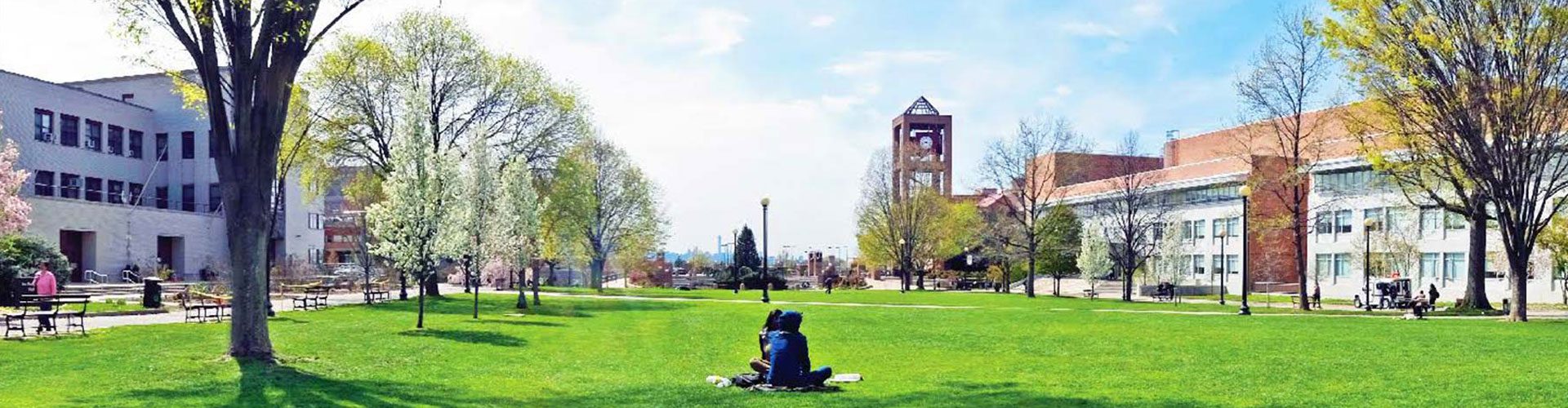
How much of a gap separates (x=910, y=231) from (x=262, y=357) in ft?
215

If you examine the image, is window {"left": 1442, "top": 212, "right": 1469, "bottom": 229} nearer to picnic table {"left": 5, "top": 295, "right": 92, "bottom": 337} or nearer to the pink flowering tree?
picnic table {"left": 5, "top": 295, "right": 92, "bottom": 337}

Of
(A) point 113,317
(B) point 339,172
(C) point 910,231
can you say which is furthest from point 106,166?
(C) point 910,231

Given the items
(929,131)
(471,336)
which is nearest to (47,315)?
(471,336)

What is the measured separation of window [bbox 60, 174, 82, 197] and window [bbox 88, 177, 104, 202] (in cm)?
108

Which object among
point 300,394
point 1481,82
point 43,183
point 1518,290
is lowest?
point 300,394

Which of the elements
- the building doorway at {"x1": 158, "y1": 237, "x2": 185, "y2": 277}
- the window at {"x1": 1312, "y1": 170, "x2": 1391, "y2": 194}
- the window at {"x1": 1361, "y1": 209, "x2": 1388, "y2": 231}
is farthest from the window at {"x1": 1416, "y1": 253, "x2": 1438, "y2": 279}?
the building doorway at {"x1": 158, "y1": 237, "x2": 185, "y2": 277}

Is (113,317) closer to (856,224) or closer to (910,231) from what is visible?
(910,231)

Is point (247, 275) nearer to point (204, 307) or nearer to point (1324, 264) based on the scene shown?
point (204, 307)

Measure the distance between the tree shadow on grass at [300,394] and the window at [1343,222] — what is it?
6702cm

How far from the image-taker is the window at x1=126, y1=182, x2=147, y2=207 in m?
65.4

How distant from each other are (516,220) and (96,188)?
39471 millimetres

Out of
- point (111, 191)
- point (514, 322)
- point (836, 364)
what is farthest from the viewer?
point (111, 191)

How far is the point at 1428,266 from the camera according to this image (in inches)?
2511

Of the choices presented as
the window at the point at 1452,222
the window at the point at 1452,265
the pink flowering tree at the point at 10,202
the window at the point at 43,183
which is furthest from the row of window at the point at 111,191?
the window at the point at 1452,265
